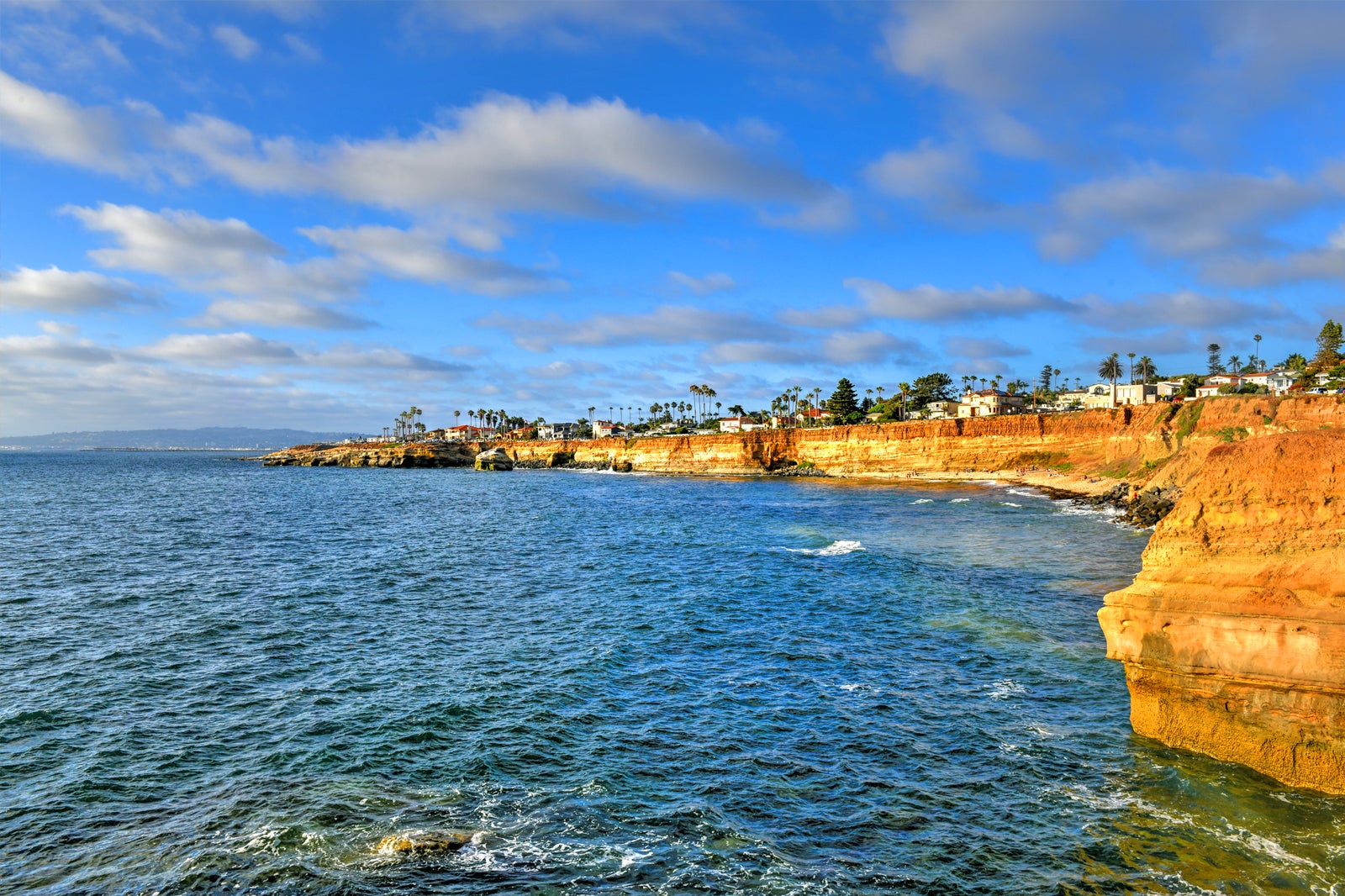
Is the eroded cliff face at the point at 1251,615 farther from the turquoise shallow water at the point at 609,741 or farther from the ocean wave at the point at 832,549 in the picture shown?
the ocean wave at the point at 832,549

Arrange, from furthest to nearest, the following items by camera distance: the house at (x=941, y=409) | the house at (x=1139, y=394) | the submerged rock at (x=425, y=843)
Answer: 1. the house at (x=941, y=409)
2. the house at (x=1139, y=394)
3. the submerged rock at (x=425, y=843)

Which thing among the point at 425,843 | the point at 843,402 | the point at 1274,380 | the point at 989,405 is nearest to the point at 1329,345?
the point at 1274,380

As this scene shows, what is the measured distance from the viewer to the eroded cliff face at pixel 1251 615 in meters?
11.4

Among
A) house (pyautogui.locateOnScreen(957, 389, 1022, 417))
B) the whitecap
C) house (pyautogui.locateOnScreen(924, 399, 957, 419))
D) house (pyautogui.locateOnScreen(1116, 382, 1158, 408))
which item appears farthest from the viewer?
house (pyautogui.locateOnScreen(924, 399, 957, 419))

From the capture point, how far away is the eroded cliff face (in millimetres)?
11352

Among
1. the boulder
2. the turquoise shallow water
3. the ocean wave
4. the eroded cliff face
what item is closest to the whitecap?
the turquoise shallow water

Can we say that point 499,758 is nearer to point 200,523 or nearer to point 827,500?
point 200,523

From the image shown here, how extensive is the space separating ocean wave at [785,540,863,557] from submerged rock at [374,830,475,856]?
2935 centimetres

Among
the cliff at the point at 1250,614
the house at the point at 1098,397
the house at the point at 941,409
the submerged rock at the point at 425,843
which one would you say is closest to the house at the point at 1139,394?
the house at the point at 1098,397

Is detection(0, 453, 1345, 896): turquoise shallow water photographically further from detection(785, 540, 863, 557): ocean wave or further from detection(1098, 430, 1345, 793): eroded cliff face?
detection(785, 540, 863, 557): ocean wave

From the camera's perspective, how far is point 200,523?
53969 mm

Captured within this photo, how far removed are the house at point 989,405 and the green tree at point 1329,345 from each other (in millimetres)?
49806

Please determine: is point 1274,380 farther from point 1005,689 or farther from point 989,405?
point 1005,689

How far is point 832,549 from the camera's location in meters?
40.5
